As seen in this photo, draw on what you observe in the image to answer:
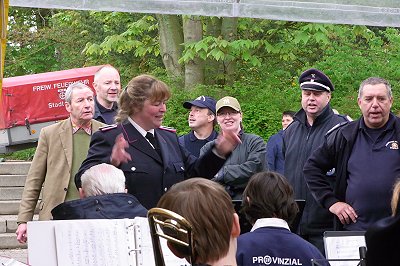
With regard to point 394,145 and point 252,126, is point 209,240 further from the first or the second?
point 252,126

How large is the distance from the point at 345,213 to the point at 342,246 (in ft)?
5.45

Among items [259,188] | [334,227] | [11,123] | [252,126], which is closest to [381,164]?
[334,227]

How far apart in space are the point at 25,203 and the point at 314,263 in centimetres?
356

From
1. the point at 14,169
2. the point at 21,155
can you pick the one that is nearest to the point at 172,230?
the point at 14,169

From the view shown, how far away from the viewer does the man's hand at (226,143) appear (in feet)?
19.7

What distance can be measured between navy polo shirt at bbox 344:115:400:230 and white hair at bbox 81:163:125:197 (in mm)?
2286

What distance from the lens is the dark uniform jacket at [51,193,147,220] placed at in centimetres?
509

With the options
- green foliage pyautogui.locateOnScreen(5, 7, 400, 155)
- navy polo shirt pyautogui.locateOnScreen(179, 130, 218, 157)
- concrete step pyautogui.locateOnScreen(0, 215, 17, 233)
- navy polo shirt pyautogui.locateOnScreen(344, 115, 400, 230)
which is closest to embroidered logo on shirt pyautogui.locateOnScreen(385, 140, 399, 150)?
navy polo shirt pyautogui.locateOnScreen(344, 115, 400, 230)

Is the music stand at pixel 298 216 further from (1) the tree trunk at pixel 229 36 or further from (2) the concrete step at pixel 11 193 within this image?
(1) the tree trunk at pixel 229 36

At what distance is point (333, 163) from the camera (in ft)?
24.6

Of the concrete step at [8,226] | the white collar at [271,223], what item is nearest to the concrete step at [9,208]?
the concrete step at [8,226]

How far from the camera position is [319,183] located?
294 inches

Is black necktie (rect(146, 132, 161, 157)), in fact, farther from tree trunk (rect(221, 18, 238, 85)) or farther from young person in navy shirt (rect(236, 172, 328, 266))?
tree trunk (rect(221, 18, 238, 85))

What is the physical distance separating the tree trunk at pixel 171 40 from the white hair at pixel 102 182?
1375 cm
